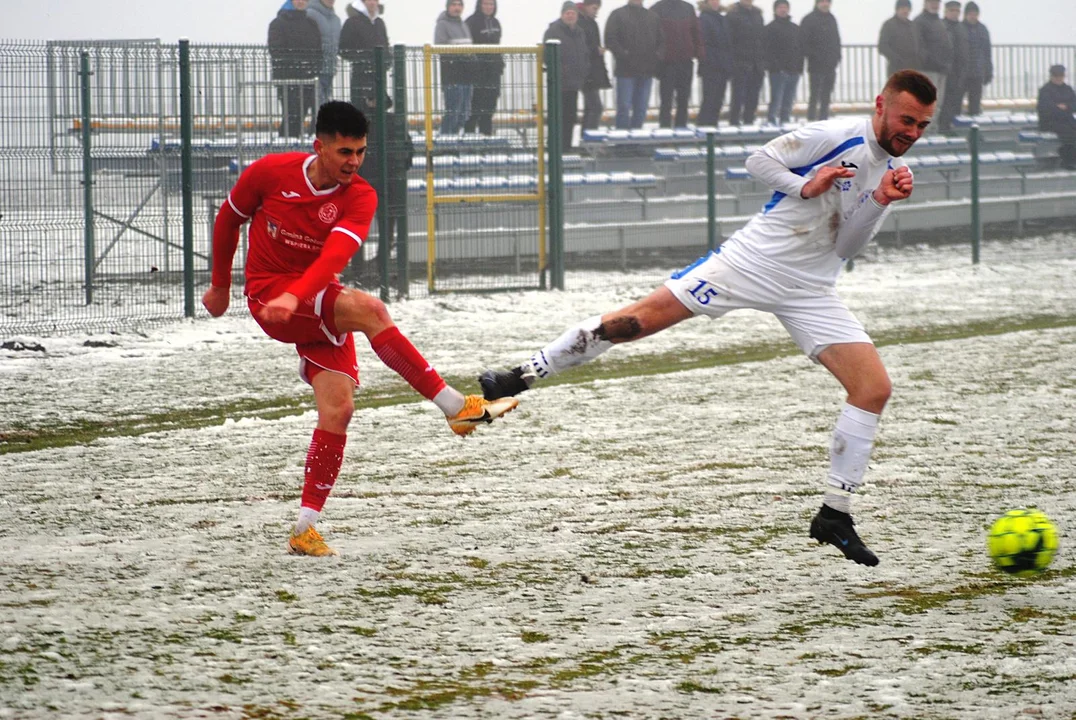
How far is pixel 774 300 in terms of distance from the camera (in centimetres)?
595

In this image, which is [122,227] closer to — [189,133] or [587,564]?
[189,133]

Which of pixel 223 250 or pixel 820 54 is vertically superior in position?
pixel 820 54

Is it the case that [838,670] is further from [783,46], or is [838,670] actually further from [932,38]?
[932,38]

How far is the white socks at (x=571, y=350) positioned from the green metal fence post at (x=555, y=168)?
9573 millimetres

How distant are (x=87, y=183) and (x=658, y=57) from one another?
8.74 meters

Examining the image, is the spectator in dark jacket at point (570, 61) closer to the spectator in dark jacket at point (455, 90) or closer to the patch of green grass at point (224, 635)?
the spectator in dark jacket at point (455, 90)

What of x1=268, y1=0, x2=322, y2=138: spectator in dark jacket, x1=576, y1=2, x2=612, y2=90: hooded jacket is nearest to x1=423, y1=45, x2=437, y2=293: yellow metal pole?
x1=268, y1=0, x2=322, y2=138: spectator in dark jacket

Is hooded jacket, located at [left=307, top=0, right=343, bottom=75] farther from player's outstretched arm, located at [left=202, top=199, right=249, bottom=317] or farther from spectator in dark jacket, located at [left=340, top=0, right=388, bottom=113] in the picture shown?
player's outstretched arm, located at [left=202, top=199, right=249, bottom=317]

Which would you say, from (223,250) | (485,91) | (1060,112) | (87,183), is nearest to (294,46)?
(485,91)

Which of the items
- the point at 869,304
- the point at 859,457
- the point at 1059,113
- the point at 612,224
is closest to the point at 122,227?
the point at 612,224

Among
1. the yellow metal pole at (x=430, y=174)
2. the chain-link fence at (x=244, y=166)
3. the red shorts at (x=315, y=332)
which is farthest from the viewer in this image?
the yellow metal pole at (x=430, y=174)

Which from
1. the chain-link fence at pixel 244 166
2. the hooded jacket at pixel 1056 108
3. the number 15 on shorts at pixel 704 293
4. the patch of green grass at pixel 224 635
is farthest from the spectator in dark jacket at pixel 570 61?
the patch of green grass at pixel 224 635

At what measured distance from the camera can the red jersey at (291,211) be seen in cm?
581

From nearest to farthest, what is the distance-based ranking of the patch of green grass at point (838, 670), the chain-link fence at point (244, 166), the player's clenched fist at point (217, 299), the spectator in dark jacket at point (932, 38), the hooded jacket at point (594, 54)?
the patch of green grass at point (838, 670)
the player's clenched fist at point (217, 299)
the chain-link fence at point (244, 166)
the hooded jacket at point (594, 54)
the spectator in dark jacket at point (932, 38)
